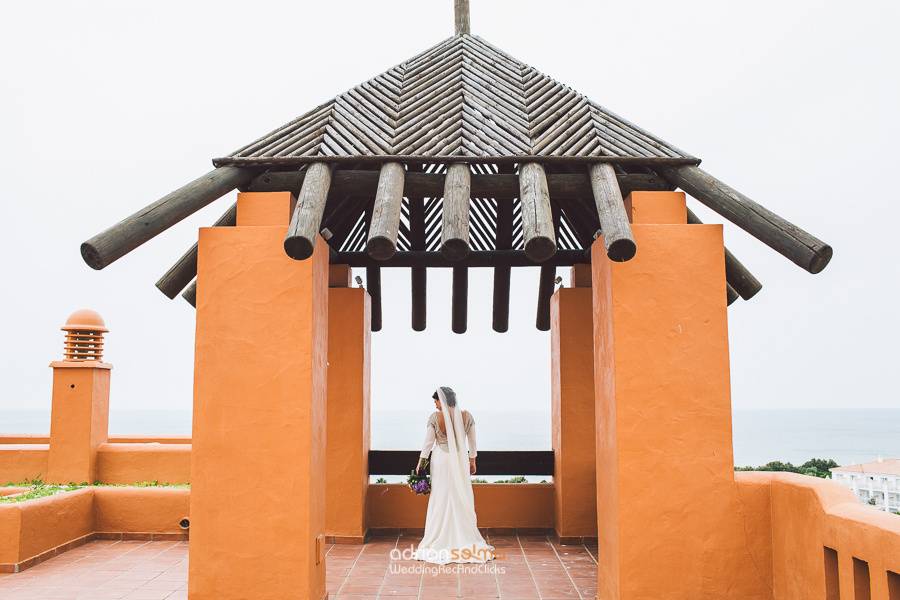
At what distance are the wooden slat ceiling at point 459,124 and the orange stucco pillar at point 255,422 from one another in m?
0.95

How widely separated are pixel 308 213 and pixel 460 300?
5.11 metres

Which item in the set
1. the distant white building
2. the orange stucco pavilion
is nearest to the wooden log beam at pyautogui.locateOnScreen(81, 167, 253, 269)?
the orange stucco pavilion

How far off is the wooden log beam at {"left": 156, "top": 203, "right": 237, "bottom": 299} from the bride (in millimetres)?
2866

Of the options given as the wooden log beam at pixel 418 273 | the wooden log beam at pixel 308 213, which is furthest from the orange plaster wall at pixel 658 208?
the wooden log beam at pixel 418 273

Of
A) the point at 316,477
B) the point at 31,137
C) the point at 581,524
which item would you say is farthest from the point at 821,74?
the point at 31,137

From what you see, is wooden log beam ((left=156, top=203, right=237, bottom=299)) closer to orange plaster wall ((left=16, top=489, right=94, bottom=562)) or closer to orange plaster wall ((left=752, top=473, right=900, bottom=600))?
orange plaster wall ((left=16, top=489, right=94, bottom=562))

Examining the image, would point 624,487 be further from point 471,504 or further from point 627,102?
point 627,102

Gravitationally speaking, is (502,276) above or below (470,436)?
above

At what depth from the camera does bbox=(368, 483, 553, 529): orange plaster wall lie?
7871mm

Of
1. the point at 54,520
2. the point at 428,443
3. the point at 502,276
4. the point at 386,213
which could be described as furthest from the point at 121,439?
the point at 386,213

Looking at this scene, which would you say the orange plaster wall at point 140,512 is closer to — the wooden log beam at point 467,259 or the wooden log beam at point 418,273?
the wooden log beam at point 467,259

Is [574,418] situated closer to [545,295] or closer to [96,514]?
[545,295]

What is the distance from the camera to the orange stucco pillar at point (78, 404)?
10422mm

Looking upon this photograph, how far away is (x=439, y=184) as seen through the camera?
5.21m
